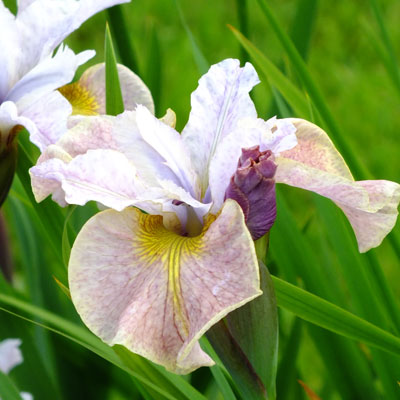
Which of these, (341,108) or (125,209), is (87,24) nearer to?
(341,108)

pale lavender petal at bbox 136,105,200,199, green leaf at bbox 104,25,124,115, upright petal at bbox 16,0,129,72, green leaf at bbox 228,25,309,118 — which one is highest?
upright petal at bbox 16,0,129,72

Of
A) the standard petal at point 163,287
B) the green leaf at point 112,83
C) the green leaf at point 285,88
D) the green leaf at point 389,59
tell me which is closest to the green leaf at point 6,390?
the standard petal at point 163,287

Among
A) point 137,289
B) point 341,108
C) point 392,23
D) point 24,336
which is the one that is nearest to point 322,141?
point 137,289

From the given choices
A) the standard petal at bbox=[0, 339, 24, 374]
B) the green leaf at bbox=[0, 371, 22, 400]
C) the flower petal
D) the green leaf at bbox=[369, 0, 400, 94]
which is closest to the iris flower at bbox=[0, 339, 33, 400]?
the standard petal at bbox=[0, 339, 24, 374]

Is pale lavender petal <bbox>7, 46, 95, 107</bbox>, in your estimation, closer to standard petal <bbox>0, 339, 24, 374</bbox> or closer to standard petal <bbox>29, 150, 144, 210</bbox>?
standard petal <bbox>29, 150, 144, 210</bbox>

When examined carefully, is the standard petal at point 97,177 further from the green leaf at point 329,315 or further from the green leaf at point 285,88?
the green leaf at point 285,88
